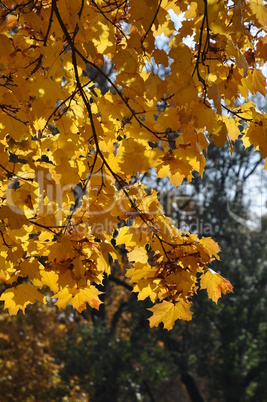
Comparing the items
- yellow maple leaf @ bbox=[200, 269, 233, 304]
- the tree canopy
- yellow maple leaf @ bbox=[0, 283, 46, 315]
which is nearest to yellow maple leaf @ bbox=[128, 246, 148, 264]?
the tree canopy

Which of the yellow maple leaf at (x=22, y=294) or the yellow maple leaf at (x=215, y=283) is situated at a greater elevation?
the yellow maple leaf at (x=215, y=283)

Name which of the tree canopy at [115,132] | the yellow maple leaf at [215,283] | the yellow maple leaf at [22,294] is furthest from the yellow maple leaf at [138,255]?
the yellow maple leaf at [22,294]

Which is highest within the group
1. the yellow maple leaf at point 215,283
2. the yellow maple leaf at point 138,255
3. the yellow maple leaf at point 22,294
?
the yellow maple leaf at point 138,255

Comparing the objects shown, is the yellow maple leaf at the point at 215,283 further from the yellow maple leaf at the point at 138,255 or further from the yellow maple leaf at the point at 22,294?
the yellow maple leaf at the point at 22,294

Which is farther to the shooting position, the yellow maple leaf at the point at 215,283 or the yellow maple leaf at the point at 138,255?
the yellow maple leaf at the point at 138,255

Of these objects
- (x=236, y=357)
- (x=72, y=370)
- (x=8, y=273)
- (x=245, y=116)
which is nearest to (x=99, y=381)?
(x=72, y=370)

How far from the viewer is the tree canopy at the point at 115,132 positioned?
218 cm

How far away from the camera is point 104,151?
2.62 metres

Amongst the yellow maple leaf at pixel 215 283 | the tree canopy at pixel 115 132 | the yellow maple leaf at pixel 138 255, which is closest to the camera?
the tree canopy at pixel 115 132

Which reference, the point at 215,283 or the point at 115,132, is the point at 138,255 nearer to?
the point at 215,283

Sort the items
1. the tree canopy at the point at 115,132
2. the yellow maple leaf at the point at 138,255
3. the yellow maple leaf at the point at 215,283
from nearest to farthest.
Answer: the tree canopy at the point at 115,132 < the yellow maple leaf at the point at 215,283 < the yellow maple leaf at the point at 138,255

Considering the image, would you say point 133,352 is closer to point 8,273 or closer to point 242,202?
point 242,202

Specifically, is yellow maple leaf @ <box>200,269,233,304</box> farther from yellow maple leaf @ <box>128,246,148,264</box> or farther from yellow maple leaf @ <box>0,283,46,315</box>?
yellow maple leaf @ <box>0,283,46,315</box>

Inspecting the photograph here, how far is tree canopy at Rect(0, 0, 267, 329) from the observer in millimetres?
2184
